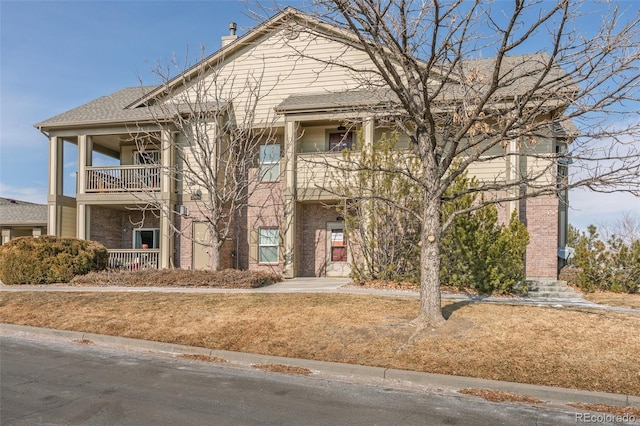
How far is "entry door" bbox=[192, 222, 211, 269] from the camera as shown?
18875 millimetres

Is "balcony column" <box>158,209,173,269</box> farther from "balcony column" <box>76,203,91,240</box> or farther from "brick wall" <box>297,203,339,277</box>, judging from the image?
"brick wall" <box>297,203,339,277</box>

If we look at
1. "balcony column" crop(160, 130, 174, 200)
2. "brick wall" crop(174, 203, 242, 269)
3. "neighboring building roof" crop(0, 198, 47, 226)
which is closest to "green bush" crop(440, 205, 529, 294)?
"brick wall" crop(174, 203, 242, 269)

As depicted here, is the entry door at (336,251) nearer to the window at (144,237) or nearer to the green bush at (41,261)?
the window at (144,237)

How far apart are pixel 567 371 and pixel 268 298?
6830mm

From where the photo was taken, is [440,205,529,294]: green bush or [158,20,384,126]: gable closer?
[440,205,529,294]: green bush

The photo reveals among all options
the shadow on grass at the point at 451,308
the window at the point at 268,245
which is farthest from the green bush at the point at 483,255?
the window at the point at 268,245

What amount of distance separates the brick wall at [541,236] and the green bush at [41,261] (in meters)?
14.8

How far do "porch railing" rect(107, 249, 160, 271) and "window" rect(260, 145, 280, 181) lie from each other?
5.17 m

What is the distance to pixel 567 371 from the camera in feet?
23.0

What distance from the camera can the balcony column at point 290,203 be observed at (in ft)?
59.1

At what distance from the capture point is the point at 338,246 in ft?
62.1

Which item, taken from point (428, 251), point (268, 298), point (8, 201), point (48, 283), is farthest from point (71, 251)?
point (8, 201)

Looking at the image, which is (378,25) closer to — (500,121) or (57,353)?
(500,121)

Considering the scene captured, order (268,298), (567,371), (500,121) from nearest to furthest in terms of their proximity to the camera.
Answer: (567,371)
(500,121)
(268,298)
